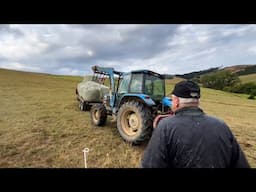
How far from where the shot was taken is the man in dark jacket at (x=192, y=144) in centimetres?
112

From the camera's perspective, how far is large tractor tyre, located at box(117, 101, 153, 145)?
3.86 m

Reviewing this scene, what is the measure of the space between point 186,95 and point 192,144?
358 mm

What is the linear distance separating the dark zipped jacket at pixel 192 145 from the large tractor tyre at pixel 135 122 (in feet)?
8.73

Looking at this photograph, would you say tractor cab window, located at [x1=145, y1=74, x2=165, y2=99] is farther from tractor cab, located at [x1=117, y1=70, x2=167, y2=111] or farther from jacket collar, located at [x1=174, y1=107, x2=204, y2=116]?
jacket collar, located at [x1=174, y1=107, x2=204, y2=116]

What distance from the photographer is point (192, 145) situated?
3.68ft

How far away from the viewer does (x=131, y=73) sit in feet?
15.9

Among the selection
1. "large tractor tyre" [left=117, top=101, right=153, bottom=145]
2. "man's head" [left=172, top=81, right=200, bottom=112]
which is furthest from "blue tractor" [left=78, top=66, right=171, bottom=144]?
"man's head" [left=172, top=81, right=200, bottom=112]

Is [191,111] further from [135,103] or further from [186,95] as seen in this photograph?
[135,103]

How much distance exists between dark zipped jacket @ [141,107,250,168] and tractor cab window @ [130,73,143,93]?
3433 millimetres

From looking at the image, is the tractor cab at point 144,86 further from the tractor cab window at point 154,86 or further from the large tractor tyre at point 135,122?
the large tractor tyre at point 135,122

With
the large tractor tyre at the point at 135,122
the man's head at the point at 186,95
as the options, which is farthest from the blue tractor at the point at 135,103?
the man's head at the point at 186,95

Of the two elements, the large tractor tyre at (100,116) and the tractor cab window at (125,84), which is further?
the large tractor tyre at (100,116)
